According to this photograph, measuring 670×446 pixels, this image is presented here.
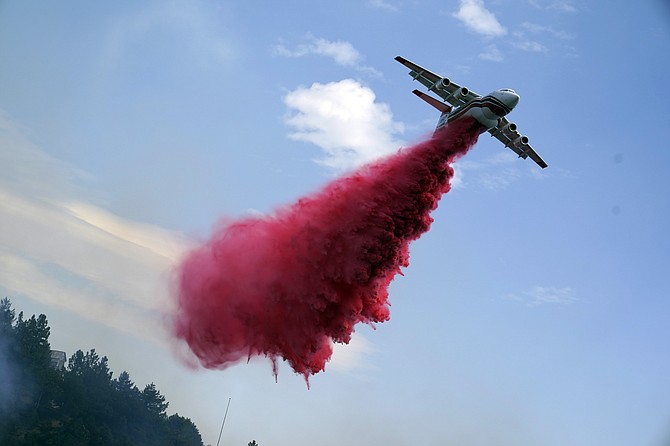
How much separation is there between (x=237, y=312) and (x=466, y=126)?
53.4 feet

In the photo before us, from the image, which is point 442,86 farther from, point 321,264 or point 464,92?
point 321,264

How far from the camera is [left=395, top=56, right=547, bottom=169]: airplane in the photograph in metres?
36.3

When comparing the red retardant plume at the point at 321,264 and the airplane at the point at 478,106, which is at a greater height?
the airplane at the point at 478,106

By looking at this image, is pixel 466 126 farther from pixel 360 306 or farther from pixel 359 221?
pixel 360 306

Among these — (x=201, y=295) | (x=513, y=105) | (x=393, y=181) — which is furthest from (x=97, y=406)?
(x=513, y=105)

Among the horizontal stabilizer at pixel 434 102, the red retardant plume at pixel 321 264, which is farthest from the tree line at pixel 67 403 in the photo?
the horizontal stabilizer at pixel 434 102

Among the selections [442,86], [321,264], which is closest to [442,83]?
[442,86]

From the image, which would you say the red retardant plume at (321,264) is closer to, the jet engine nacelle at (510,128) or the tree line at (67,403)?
the jet engine nacelle at (510,128)

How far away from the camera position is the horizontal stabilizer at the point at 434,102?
129ft

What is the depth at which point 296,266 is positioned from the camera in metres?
37.6

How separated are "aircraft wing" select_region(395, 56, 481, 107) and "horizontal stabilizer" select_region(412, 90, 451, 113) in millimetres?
427

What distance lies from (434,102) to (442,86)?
5.48ft

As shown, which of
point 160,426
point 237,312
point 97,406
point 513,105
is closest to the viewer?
point 513,105

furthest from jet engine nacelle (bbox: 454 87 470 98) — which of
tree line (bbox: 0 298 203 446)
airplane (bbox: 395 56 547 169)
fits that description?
tree line (bbox: 0 298 203 446)
